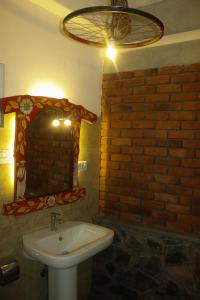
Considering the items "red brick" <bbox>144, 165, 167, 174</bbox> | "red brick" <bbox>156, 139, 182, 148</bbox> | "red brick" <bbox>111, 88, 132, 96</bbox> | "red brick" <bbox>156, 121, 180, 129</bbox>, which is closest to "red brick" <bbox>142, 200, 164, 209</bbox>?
"red brick" <bbox>144, 165, 167, 174</bbox>

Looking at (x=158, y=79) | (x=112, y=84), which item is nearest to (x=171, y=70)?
(x=158, y=79)

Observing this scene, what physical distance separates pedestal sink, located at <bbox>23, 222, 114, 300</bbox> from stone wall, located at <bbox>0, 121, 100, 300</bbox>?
9 centimetres

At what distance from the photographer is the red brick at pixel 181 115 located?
2252mm

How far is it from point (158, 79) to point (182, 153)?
0.68 m

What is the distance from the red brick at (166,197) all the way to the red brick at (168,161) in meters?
0.27

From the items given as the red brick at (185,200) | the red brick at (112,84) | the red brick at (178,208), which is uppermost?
the red brick at (112,84)

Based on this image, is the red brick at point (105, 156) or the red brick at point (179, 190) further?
the red brick at point (105, 156)

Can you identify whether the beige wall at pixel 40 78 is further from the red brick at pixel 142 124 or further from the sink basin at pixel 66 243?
the red brick at pixel 142 124

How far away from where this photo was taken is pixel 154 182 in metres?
2.44

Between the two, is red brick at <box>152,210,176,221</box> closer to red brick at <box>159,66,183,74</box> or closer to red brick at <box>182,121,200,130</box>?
red brick at <box>182,121,200,130</box>

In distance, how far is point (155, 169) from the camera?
2.43m

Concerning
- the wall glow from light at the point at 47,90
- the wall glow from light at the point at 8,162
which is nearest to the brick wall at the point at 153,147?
the wall glow from light at the point at 47,90

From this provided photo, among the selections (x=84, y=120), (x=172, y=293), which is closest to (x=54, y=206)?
(x=84, y=120)

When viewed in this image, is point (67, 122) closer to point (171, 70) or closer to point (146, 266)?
point (171, 70)
